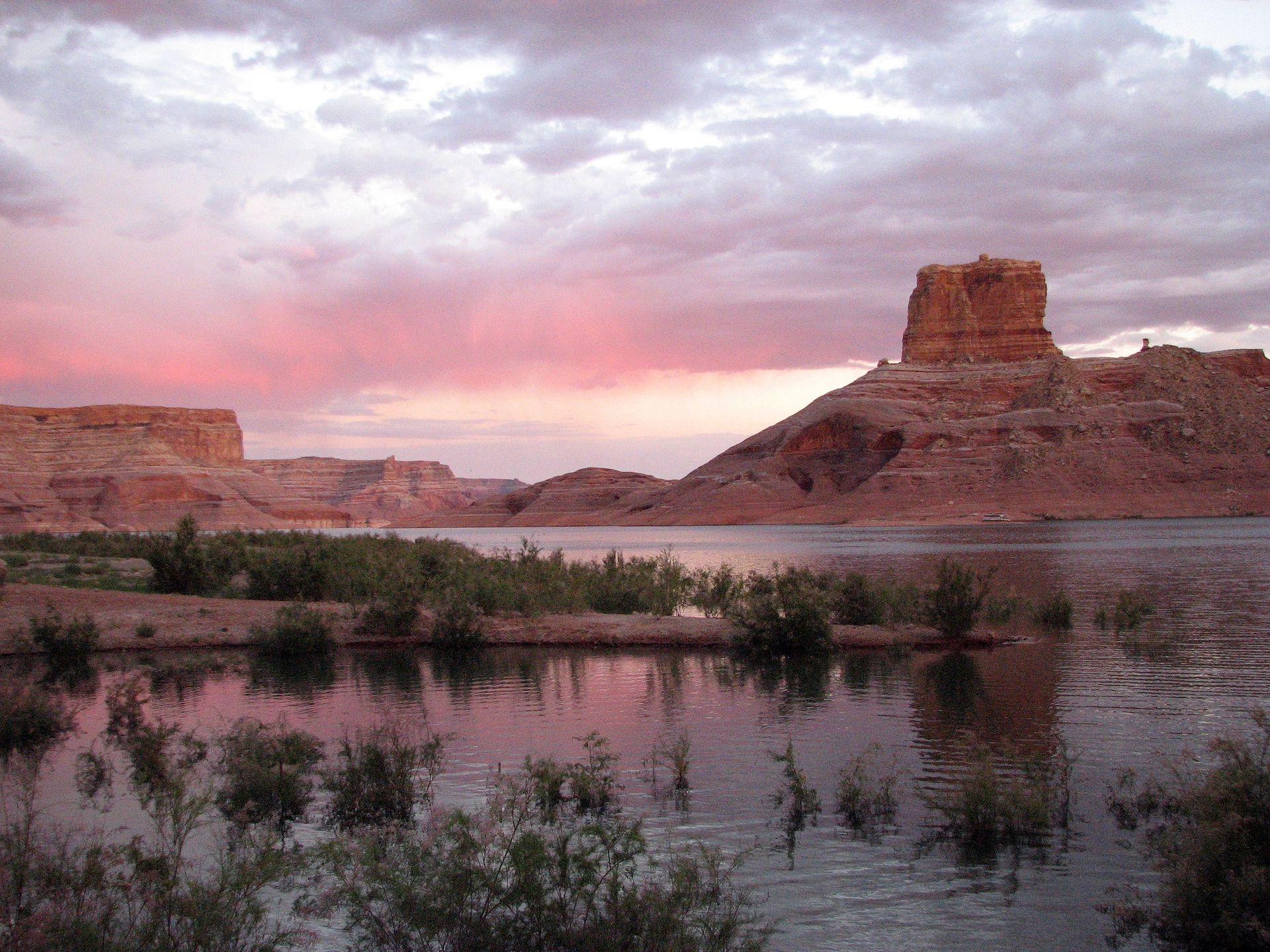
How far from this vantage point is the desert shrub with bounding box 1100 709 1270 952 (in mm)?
6250

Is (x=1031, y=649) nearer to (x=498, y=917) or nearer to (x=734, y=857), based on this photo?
(x=734, y=857)

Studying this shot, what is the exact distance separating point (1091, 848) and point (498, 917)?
5.19 m

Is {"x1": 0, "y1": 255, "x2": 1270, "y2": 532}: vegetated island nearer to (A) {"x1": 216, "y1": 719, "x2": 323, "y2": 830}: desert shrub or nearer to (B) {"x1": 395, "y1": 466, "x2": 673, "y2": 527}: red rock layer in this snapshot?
(B) {"x1": 395, "y1": 466, "x2": 673, "y2": 527}: red rock layer

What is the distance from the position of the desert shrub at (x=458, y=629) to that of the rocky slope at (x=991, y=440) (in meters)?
87.3

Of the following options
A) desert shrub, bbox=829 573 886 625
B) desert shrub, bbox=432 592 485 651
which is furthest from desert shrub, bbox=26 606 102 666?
desert shrub, bbox=829 573 886 625

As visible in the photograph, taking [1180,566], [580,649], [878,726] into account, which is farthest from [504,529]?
[878,726]

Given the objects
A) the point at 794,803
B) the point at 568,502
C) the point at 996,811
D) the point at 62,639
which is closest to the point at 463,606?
the point at 62,639

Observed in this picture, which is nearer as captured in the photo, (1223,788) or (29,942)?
(29,942)

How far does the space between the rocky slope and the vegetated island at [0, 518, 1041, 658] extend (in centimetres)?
8169

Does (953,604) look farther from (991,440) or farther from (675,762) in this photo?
(991,440)

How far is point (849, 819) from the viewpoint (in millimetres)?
9438

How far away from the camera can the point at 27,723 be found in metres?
12.6

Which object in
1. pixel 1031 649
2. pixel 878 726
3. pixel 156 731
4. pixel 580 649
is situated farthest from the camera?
pixel 580 649

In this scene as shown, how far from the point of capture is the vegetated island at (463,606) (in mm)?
20594
